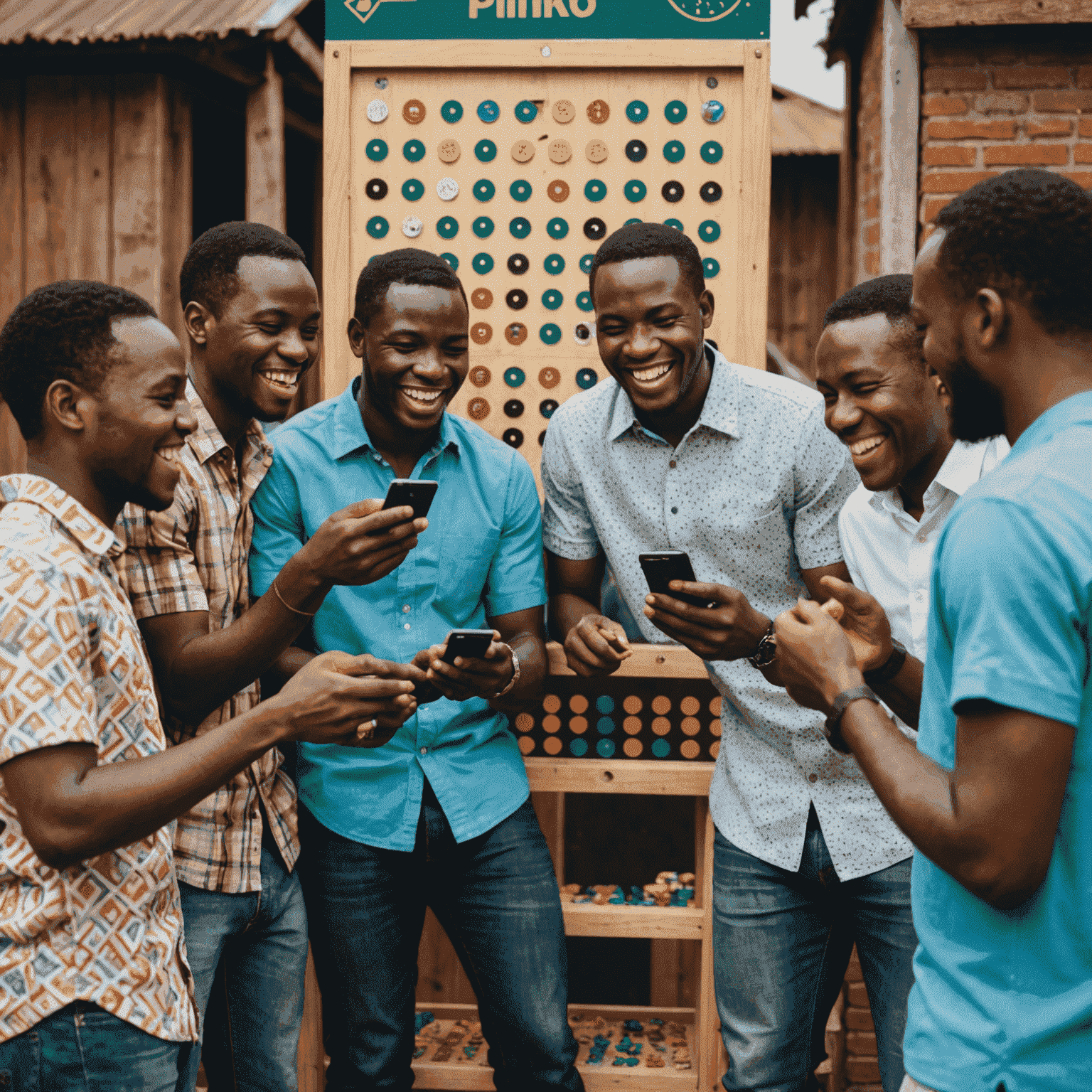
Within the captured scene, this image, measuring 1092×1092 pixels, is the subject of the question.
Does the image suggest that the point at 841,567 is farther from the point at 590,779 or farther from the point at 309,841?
the point at 309,841

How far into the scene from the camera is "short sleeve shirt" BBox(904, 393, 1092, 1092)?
4.50ft

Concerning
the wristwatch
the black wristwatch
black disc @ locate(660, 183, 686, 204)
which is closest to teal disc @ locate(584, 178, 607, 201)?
black disc @ locate(660, 183, 686, 204)

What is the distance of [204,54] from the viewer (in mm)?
5602

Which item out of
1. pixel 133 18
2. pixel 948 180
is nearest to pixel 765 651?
pixel 948 180

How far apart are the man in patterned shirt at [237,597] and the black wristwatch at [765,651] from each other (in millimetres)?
839

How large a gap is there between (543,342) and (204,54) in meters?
3.03

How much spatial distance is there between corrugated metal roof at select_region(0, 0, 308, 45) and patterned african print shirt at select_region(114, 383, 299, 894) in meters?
3.63

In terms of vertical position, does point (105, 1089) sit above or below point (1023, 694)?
below

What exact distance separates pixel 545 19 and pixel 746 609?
218cm

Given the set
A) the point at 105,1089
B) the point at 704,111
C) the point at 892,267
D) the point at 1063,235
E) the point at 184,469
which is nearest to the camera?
the point at 1063,235

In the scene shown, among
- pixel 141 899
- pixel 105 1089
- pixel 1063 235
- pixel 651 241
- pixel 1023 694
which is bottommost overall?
pixel 105 1089

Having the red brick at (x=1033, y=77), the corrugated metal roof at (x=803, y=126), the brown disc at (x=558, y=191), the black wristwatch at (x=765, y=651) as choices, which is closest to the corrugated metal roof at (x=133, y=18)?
the brown disc at (x=558, y=191)

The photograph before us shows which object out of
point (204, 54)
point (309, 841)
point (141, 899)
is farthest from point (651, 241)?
point (204, 54)

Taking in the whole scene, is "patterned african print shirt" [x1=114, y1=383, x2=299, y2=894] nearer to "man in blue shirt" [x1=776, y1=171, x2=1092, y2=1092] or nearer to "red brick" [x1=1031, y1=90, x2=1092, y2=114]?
"man in blue shirt" [x1=776, y1=171, x2=1092, y2=1092]
